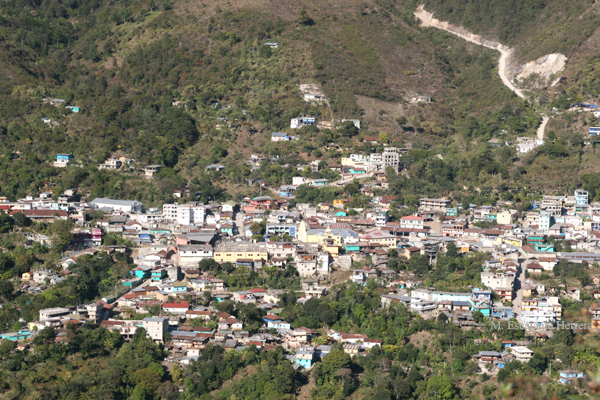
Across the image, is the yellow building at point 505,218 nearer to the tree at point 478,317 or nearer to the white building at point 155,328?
the tree at point 478,317

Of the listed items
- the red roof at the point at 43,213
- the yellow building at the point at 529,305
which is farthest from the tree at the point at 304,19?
the yellow building at the point at 529,305

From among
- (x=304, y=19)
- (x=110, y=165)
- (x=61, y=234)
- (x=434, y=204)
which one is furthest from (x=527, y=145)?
(x=61, y=234)

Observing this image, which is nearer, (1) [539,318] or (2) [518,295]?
(1) [539,318]

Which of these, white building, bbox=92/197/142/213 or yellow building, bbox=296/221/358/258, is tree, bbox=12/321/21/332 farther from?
yellow building, bbox=296/221/358/258

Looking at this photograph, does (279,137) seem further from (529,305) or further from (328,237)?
(529,305)

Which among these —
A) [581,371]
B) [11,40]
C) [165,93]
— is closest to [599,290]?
[581,371]

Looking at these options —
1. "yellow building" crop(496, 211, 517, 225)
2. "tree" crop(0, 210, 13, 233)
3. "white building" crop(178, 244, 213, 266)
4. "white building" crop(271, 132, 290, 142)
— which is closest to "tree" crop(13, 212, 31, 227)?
"tree" crop(0, 210, 13, 233)

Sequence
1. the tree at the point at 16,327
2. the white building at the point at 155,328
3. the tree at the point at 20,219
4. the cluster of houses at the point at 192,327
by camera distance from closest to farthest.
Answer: the cluster of houses at the point at 192,327
the white building at the point at 155,328
the tree at the point at 16,327
the tree at the point at 20,219
